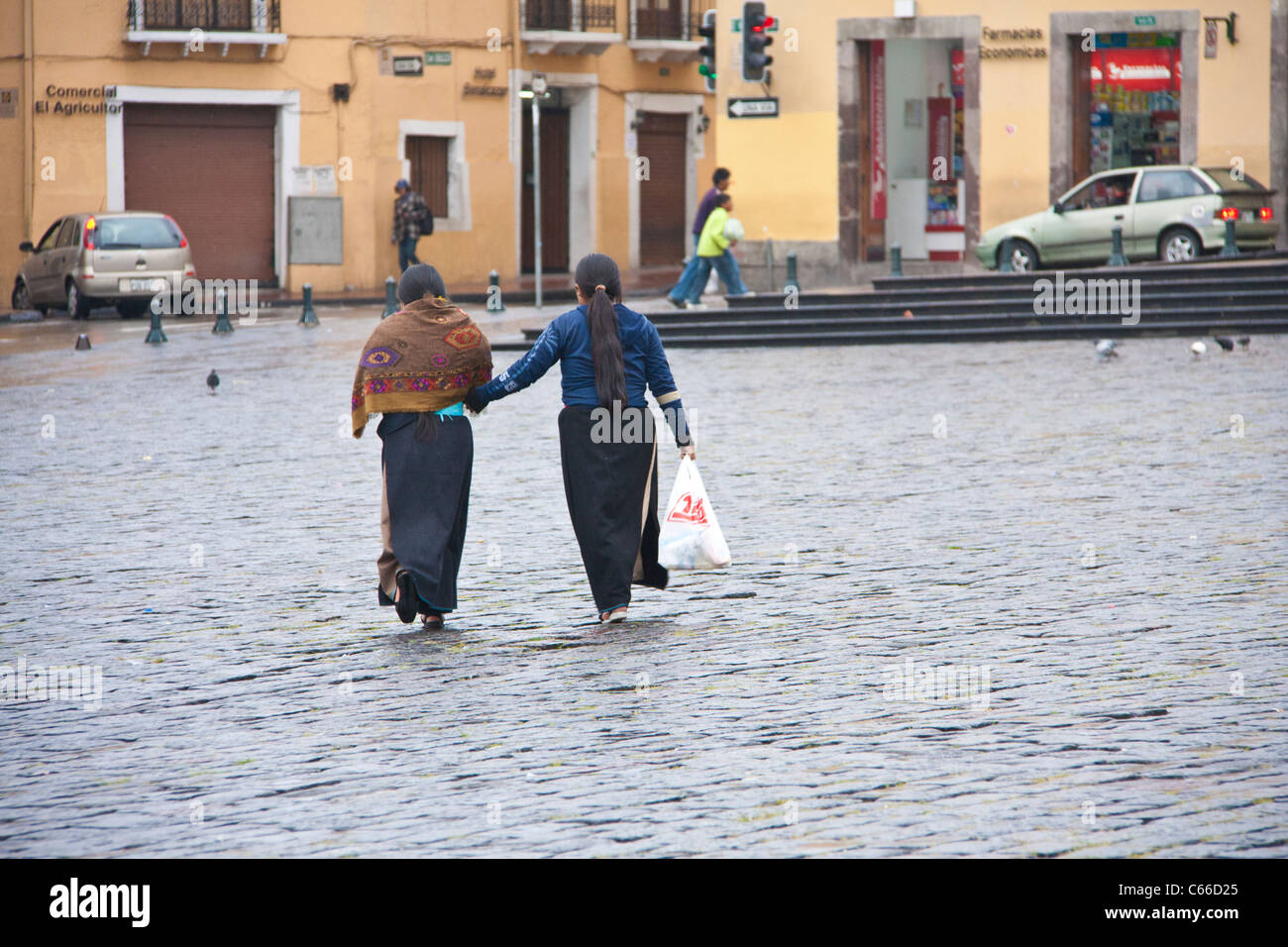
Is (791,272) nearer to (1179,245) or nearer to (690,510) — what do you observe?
(1179,245)

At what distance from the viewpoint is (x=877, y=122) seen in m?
29.5

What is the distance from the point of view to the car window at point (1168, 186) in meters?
24.2

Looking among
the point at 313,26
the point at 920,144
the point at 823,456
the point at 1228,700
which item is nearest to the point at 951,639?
the point at 1228,700

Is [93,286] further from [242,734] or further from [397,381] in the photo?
[242,734]

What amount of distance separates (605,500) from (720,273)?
16099 millimetres

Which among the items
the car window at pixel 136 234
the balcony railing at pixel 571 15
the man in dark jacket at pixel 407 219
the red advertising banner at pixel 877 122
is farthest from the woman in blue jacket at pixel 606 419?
the balcony railing at pixel 571 15

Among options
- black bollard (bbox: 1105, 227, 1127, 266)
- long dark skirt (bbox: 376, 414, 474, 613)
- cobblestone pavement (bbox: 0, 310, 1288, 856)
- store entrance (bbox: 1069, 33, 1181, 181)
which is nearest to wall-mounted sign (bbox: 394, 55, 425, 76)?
store entrance (bbox: 1069, 33, 1181, 181)

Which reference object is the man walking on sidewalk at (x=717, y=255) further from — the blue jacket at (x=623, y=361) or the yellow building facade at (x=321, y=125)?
the blue jacket at (x=623, y=361)

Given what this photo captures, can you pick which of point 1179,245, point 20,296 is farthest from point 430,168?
point 1179,245

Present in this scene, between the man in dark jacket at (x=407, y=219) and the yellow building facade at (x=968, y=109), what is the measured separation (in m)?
6.20

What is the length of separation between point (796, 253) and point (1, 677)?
22569 mm

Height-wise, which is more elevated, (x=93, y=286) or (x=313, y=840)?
(x=93, y=286)

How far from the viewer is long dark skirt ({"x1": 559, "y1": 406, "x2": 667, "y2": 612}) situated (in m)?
8.32
